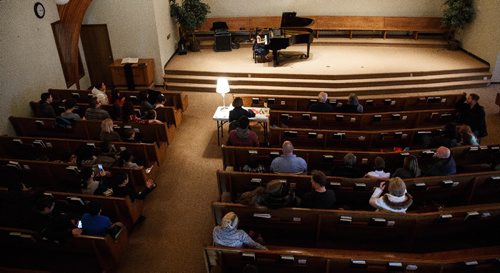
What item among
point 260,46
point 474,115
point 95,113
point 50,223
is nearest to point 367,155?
point 474,115

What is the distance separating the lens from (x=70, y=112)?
22.2 feet

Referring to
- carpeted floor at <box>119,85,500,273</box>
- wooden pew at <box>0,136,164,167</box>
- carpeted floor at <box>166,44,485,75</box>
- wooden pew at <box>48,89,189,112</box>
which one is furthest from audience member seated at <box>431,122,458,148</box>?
wooden pew at <box>48,89,189,112</box>

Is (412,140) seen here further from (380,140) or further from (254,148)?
(254,148)

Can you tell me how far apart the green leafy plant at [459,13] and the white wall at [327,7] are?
1.07 m

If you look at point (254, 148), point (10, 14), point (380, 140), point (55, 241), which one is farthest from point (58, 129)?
point (380, 140)

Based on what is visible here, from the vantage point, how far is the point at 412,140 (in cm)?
603

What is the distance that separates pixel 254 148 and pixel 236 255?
2.15m

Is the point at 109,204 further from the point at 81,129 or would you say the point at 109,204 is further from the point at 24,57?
the point at 24,57

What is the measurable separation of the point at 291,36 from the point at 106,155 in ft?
20.1

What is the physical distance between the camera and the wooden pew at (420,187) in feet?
15.3

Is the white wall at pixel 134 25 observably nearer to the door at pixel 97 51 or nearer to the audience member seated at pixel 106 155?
the door at pixel 97 51

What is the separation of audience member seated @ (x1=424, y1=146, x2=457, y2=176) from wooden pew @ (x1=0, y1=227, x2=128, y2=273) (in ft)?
13.8

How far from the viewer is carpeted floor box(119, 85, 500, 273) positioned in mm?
4703

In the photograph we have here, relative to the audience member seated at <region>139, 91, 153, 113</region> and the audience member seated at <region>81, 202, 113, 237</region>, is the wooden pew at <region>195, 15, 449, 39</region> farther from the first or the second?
the audience member seated at <region>81, 202, 113, 237</region>
